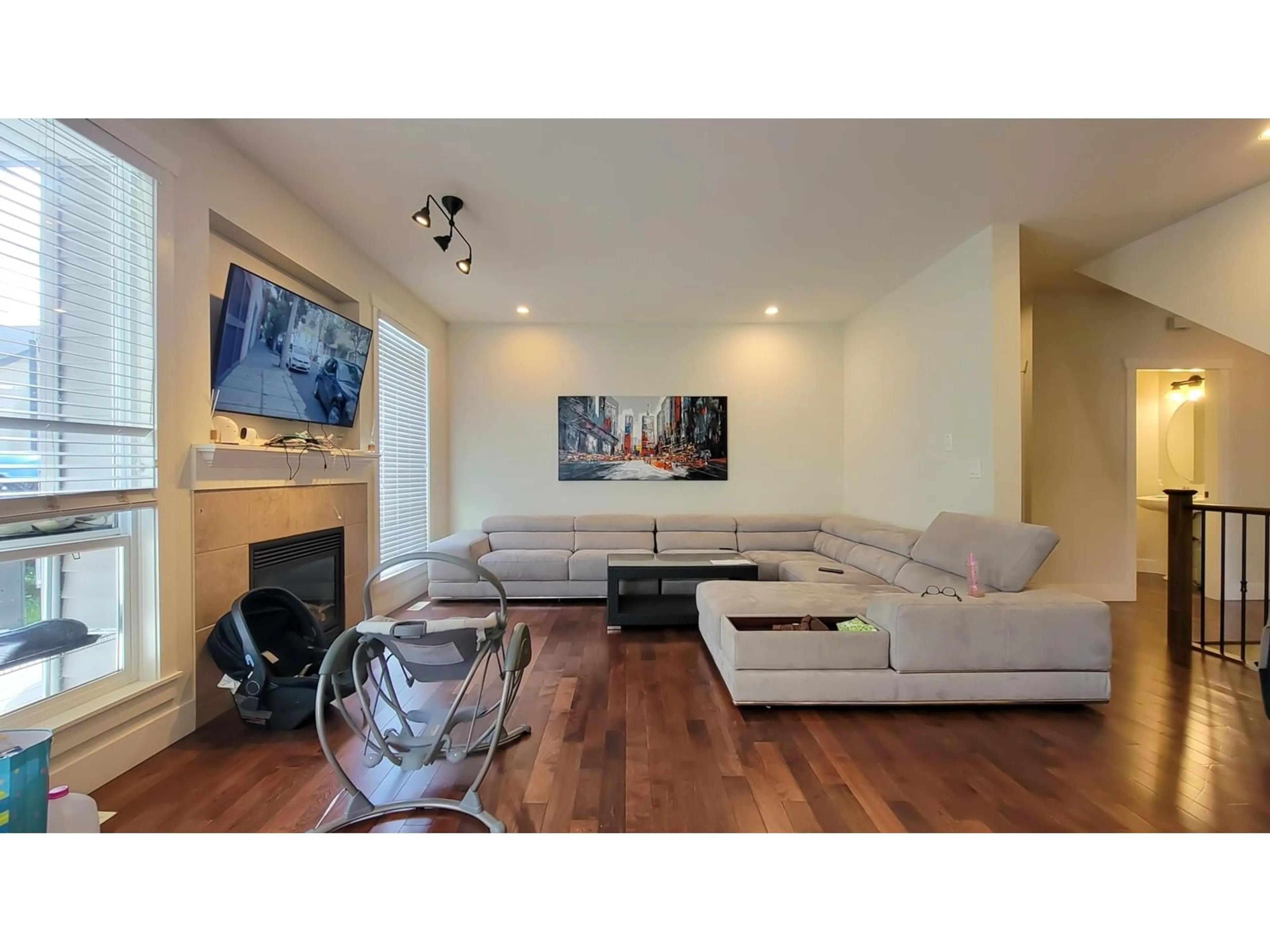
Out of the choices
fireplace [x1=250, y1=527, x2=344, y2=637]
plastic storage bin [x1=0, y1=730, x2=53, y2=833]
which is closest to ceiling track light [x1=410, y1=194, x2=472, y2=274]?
fireplace [x1=250, y1=527, x2=344, y2=637]

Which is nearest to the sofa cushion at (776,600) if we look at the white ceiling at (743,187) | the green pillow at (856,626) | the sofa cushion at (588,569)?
the green pillow at (856,626)

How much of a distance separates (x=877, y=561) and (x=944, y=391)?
1341mm

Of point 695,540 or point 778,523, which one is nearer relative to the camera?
point 695,540

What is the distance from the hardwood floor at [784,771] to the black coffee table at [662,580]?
100 centimetres

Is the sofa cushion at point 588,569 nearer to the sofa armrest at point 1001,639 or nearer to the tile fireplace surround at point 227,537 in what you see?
the tile fireplace surround at point 227,537

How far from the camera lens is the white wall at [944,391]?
310 cm

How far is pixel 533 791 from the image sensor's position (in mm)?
1682

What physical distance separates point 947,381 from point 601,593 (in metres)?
3.18

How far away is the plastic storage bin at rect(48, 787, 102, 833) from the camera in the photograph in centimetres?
127

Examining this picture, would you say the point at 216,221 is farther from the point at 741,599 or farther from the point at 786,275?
the point at 786,275

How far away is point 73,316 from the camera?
1696mm

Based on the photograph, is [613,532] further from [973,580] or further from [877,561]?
[973,580]

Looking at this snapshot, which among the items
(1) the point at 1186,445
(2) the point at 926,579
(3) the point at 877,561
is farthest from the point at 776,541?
(1) the point at 1186,445

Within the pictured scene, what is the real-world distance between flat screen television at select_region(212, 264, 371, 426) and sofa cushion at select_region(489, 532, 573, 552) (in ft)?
6.09
